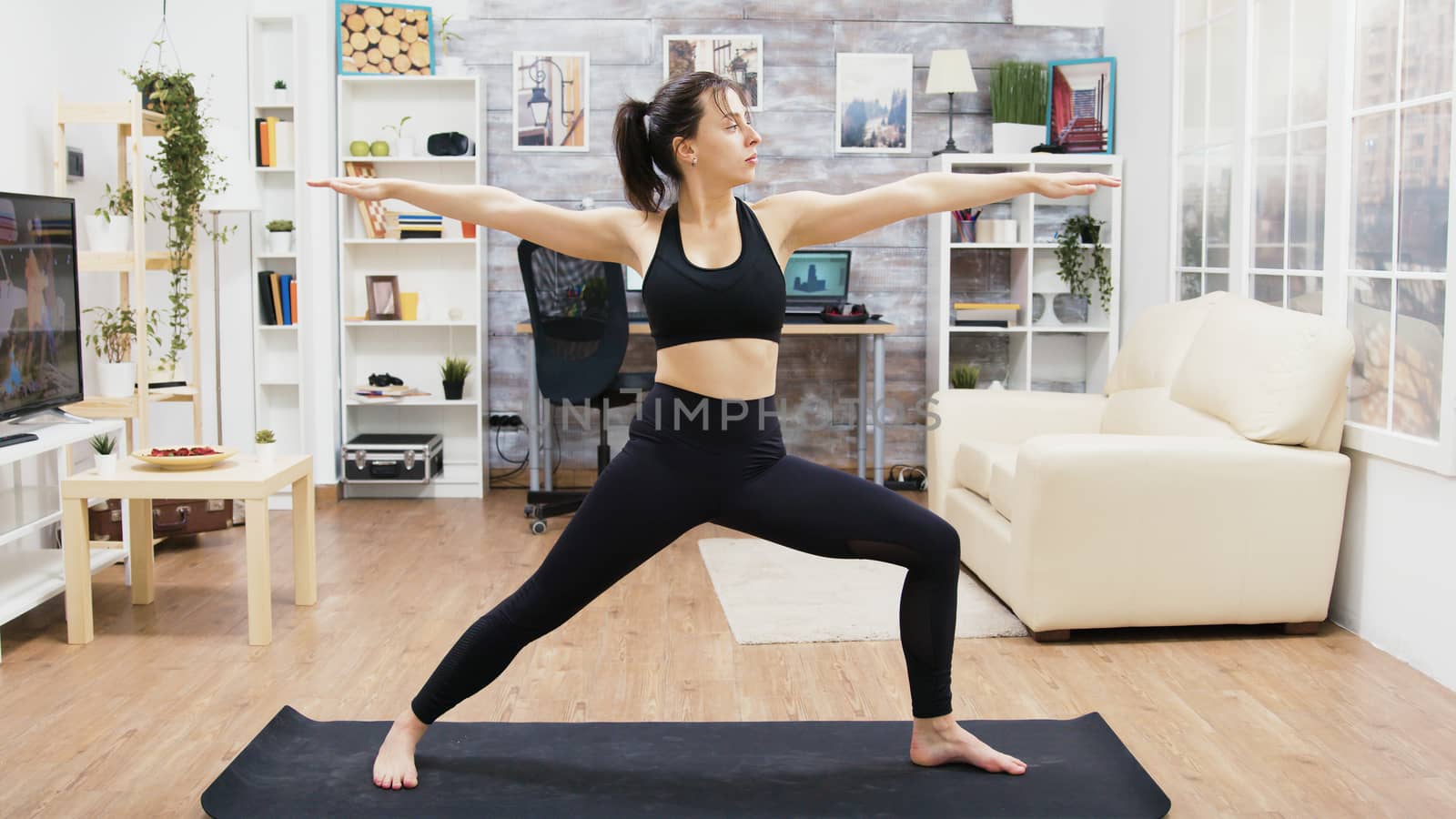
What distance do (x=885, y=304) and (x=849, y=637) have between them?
296 centimetres

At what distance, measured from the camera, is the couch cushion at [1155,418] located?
12.0 ft

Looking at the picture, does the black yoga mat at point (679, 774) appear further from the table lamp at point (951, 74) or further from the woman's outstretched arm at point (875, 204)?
the table lamp at point (951, 74)

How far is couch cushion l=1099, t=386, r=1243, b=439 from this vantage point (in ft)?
12.0

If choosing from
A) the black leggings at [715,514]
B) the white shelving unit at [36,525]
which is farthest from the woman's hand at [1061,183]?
the white shelving unit at [36,525]

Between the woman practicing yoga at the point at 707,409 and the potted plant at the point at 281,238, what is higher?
the potted plant at the point at 281,238

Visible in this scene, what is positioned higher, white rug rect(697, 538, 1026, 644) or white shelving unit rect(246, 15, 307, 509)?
white shelving unit rect(246, 15, 307, 509)

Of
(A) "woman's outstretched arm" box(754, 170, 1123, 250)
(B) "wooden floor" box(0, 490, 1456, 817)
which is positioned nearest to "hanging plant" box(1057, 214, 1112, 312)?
(B) "wooden floor" box(0, 490, 1456, 817)

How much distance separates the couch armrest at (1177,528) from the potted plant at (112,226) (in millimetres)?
3159

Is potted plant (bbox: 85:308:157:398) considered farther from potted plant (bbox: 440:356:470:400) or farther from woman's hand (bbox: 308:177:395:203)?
woman's hand (bbox: 308:177:395:203)

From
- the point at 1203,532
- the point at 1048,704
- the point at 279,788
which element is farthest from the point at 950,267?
the point at 279,788

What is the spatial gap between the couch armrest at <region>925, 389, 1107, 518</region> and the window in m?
0.69

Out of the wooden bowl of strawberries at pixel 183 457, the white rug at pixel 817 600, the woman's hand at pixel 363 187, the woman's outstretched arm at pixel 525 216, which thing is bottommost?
the white rug at pixel 817 600

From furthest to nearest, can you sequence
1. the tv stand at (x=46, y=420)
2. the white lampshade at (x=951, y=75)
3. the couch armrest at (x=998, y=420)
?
1. the white lampshade at (x=951, y=75)
2. the couch armrest at (x=998, y=420)
3. the tv stand at (x=46, y=420)

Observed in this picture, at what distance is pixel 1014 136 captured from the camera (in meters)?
5.74
